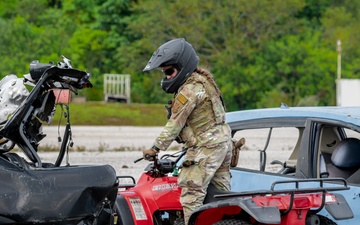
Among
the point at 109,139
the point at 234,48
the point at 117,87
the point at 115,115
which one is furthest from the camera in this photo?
the point at 117,87

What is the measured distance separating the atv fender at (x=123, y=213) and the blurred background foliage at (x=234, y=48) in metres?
38.7

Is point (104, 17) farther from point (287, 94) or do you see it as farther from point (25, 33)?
point (287, 94)

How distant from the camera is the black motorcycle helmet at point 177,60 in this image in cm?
710

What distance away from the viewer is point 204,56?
160 ft

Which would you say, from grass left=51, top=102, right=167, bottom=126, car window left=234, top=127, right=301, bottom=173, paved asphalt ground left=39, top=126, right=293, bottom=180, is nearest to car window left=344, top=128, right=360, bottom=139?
paved asphalt ground left=39, top=126, right=293, bottom=180

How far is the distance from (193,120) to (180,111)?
173 millimetres

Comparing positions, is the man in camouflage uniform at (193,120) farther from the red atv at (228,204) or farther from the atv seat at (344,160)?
the atv seat at (344,160)

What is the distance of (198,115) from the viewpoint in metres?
7.19

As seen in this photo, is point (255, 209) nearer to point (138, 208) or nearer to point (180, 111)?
point (180, 111)

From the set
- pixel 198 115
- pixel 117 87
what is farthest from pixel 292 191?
pixel 117 87

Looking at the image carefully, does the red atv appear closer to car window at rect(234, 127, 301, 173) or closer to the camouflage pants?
the camouflage pants

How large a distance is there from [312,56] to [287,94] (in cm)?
236

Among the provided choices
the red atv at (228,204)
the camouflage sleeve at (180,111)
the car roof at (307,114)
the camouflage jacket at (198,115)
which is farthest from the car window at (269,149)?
the camouflage sleeve at (180,111)

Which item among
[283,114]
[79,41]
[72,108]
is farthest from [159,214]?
[79,41]
